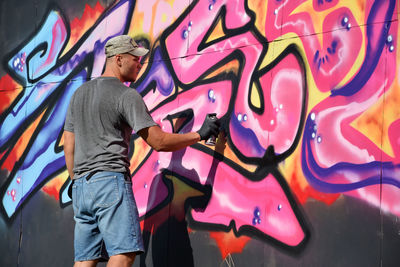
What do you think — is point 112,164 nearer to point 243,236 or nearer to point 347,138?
point 243,236

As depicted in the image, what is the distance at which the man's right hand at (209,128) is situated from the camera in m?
4.86

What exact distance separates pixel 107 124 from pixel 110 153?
19 centimetres

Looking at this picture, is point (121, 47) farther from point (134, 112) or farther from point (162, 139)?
point (162, 139)

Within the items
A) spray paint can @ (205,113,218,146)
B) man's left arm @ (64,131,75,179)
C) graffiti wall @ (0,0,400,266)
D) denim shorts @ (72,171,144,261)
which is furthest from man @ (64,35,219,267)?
graffiti wall @ (0,0,400,266)

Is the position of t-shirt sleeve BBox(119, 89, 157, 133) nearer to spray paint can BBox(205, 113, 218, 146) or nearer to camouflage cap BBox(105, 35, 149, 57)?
camouflage cap BBox(105, 35, 149, 57)

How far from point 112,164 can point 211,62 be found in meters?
1.35

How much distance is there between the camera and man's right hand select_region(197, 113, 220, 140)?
15.9ft

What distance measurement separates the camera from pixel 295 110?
478 centimetres

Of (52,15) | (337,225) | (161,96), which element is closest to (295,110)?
(337,225)

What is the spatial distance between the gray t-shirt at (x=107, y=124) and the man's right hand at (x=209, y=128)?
0.56 metres

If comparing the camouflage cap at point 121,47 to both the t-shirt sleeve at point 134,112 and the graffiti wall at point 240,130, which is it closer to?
the t-shirt sleeve at point 134,112

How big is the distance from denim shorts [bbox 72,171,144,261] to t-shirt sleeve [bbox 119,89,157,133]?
0.35 meters

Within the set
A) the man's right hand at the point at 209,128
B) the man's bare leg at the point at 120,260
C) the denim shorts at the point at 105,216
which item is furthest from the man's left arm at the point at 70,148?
the man's right hand at the point at 209,128

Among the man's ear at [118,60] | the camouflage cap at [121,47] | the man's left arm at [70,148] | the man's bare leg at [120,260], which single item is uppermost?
the camouflage cap at [121,47]
